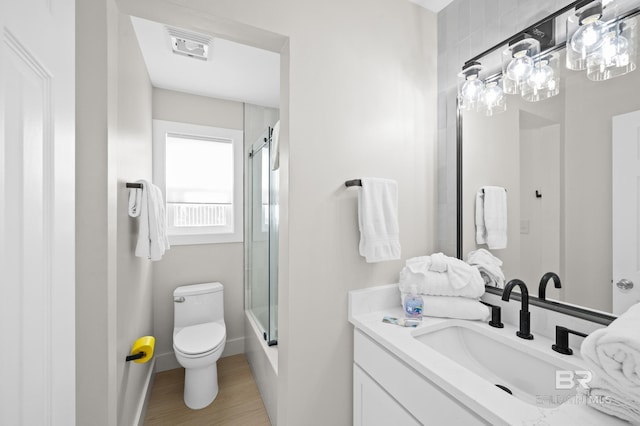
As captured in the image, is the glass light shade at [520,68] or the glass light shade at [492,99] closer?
the glass light shade at [520,68]

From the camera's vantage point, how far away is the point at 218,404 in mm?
1874

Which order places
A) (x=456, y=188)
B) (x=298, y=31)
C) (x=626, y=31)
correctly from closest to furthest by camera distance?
(x=626, y=31), (x=298, y=31), (x=456, y=188)

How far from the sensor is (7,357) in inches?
15.0

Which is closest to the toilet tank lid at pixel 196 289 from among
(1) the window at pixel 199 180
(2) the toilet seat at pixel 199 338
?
(2) the toilet seat at pixel 199 338

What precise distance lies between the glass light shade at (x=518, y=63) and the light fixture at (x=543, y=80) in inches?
0.9

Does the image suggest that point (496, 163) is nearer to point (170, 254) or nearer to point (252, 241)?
point (252, 241)

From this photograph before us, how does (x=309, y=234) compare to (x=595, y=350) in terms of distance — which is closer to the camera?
(x=595, y=350)

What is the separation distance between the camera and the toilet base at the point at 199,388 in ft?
6.05

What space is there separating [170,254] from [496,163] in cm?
244

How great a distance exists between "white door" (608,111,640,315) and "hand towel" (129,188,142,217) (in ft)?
6.50

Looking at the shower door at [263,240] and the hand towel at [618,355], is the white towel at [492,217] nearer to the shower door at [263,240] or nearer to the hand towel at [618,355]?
the hand towel at [618,355]

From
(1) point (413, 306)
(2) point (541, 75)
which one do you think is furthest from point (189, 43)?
(1) point (413, 306)

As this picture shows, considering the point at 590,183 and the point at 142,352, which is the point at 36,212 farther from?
the point at 590,183

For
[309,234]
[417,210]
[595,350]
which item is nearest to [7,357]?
[309,234]
